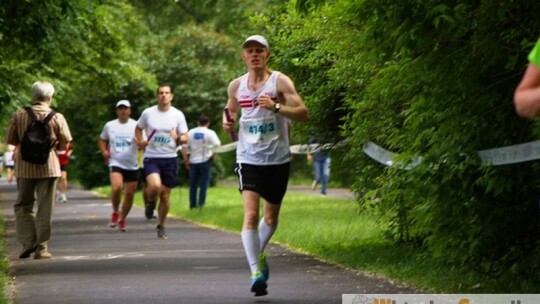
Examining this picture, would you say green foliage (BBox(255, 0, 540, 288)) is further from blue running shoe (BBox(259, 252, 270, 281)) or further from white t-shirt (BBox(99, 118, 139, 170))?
white t-shirt (BBox(99, 118, 139, 170))

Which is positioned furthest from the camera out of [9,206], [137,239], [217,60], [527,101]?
[217,60]

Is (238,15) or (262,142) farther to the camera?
(238,15)

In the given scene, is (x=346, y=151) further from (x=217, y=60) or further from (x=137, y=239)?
(x=217, y=60)

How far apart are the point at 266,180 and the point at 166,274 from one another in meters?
2.18

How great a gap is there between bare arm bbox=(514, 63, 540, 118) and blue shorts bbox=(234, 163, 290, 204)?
5.65 m

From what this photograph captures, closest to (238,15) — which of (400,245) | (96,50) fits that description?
(96,50)

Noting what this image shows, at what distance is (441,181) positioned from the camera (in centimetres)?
965

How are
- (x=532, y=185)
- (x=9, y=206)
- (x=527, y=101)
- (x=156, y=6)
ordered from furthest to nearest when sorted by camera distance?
(x=156, y=6) < (x=9, y=206) < (x=532, y=185) < (x=527, y=101)

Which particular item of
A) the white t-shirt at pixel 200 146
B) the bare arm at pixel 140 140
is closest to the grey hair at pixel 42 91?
the bare arm at pixel 140 140

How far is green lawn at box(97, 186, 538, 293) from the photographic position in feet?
34.5

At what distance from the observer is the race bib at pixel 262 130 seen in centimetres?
1066

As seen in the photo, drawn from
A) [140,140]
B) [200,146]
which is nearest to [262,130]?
[140,140]

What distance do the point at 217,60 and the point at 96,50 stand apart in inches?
541

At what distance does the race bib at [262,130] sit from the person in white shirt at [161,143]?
25.2ft
